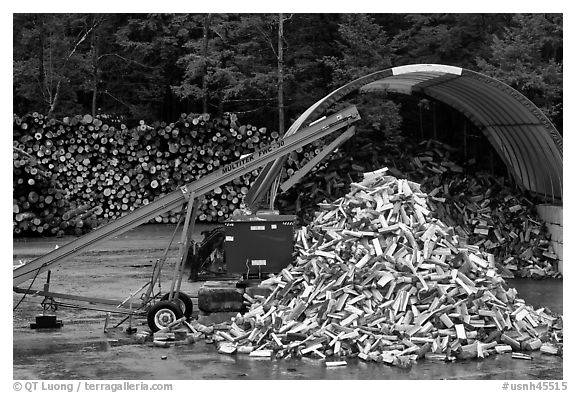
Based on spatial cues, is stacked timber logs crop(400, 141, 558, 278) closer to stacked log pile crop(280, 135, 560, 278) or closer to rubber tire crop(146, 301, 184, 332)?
stacked log pile crop(280, 135, 560, 278)

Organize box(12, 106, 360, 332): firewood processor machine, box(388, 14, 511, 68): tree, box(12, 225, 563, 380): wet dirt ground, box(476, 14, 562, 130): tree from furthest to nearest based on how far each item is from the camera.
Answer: box(388, 14, 511, 68): tree
box(476, 14, 562, 130): tree
box(12, 106, 360, 332): firewood processor machine
box(12, 225, 563, 380): wet dirt ground

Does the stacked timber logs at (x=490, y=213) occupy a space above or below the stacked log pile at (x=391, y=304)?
above

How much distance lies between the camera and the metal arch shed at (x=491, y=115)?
16281 mm

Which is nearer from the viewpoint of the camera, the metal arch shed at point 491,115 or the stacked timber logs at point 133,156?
the metal arch shed at point 491,115

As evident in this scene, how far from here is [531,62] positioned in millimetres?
24469

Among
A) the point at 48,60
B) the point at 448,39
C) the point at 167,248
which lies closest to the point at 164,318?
the point at 167,248

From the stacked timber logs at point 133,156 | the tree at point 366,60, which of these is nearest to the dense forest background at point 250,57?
the tree at point 366,60

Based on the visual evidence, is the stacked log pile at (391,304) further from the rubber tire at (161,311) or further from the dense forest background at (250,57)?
the dense forest background at (250,57)

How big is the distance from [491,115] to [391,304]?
9.19 m

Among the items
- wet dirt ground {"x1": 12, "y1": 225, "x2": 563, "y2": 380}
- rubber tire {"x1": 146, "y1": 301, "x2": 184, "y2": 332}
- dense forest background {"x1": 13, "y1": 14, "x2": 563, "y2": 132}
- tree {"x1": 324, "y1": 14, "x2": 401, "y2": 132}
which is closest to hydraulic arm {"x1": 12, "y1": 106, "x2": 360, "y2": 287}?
wet dirt ground {"x1": 12, "y1": 225, "x2": 563, "y2": 380}

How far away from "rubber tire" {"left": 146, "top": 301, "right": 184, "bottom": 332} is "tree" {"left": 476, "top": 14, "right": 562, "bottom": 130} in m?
13.8

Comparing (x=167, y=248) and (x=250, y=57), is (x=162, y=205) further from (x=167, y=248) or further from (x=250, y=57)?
(x=250, y=57)

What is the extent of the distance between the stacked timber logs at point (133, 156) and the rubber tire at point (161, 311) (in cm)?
1313

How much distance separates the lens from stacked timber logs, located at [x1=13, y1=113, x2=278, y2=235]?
25750 mm
